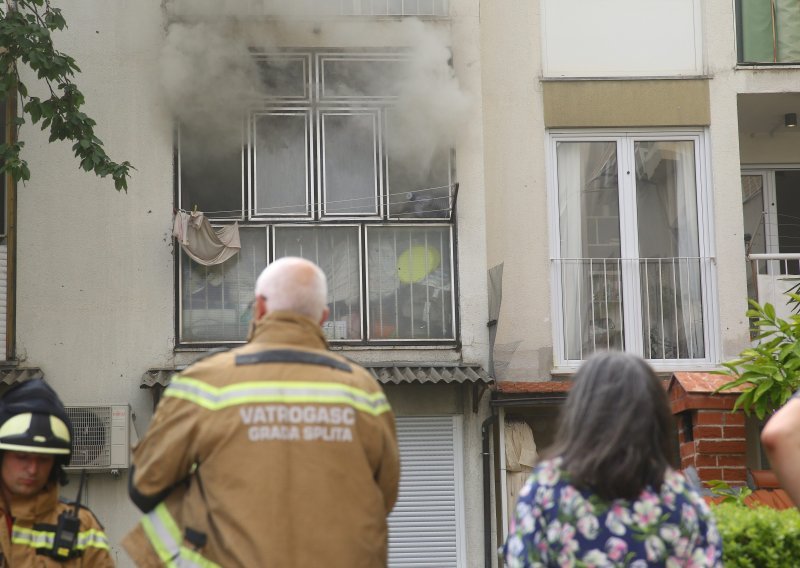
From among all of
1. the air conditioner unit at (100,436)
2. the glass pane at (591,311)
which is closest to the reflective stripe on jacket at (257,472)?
the air conditioner unit at (100,436)

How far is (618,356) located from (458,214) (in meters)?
9.15

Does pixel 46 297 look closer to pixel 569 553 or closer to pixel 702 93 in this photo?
pixel 702 93

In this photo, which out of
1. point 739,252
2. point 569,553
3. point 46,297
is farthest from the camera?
point 739,252

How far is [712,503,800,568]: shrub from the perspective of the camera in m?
5.04

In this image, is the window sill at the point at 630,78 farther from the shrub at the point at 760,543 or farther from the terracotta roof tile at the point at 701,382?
the shrub at the point at 760,543

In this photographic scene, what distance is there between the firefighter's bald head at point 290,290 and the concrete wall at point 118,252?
27.5ft

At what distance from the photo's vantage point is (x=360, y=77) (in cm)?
1324

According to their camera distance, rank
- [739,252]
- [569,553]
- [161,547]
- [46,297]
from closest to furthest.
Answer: [569,553] → [161,547] → [46,297] → [739,252]

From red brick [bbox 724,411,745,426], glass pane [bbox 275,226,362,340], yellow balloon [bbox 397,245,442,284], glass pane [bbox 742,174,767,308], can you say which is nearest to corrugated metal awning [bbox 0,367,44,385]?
glass pane [bbox 275,226,362,340]

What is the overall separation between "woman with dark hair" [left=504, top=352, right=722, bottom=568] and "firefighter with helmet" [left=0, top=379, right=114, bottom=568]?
199cm

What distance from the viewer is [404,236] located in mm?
13062

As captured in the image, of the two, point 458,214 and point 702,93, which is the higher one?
point 702,93

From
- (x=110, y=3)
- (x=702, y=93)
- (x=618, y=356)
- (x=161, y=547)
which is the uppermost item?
(x=110, y=3)

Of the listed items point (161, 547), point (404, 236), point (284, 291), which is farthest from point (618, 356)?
point (404, 236)
